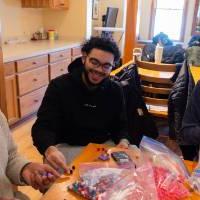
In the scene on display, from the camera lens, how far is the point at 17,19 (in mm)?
4012

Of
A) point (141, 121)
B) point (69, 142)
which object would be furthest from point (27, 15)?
point (69, 142)

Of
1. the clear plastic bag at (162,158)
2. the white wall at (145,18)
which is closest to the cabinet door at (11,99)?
the clear plastic bag at (162,158)

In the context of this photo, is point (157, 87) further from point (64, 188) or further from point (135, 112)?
point (64, 188)

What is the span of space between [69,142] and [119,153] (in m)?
Answer: 0.50

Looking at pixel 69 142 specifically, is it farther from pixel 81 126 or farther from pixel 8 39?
pixel 8 39

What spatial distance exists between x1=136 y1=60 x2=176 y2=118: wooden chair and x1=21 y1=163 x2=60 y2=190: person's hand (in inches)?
62.9

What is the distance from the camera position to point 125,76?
233 centimetres

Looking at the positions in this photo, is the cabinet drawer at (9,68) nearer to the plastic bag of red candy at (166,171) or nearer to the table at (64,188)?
the table at (64,188)

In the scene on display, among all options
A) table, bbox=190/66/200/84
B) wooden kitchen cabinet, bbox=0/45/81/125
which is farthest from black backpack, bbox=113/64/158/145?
wooden kitchen cabinet, bbox=0/45/81/125

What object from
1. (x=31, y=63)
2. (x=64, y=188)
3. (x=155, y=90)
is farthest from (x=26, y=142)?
(x=64, y=188)

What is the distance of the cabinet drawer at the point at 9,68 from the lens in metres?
2.84

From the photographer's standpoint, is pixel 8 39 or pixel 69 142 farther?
pixel 8 39

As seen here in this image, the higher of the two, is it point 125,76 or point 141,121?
point 125,76

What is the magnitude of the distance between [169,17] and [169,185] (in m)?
5.73
